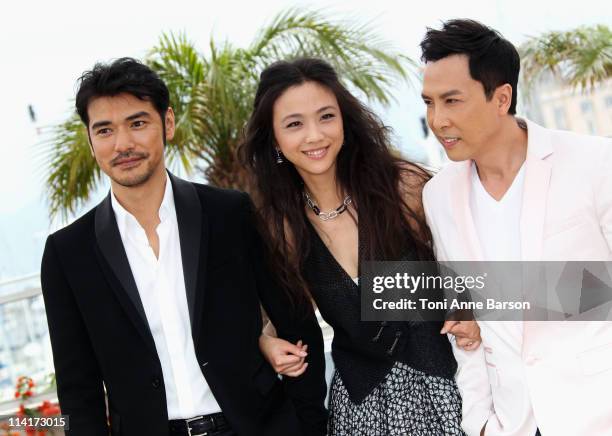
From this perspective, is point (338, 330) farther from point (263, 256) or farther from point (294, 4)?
point (294, 4)

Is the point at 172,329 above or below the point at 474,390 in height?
above

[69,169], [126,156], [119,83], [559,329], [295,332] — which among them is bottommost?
[559,329]

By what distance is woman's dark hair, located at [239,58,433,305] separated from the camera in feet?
8.87

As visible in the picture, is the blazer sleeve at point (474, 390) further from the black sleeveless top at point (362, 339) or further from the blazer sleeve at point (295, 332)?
the blazer sleeve at point (295, 332)

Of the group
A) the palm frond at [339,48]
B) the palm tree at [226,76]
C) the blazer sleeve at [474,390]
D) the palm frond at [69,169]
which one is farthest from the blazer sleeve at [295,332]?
the palm frond at [69,169]

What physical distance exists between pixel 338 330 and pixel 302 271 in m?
0.27

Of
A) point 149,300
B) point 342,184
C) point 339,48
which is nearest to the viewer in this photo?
point 149,300

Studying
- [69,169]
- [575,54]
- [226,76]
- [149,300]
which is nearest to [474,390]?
[149,300]

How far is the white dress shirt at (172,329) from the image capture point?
2.46 meters

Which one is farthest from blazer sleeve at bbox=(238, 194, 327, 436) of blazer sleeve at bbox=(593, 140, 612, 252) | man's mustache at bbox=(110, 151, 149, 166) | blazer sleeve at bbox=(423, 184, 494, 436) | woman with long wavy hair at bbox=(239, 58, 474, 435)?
blazer sleeve at bbox=(593, 140, 612, 252)

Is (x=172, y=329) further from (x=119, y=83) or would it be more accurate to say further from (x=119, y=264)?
(x=119, y=83)

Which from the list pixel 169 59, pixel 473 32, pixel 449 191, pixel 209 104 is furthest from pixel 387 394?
pixel 169 59

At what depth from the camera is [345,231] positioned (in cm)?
281

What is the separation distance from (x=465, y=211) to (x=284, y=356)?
2.72 ft
